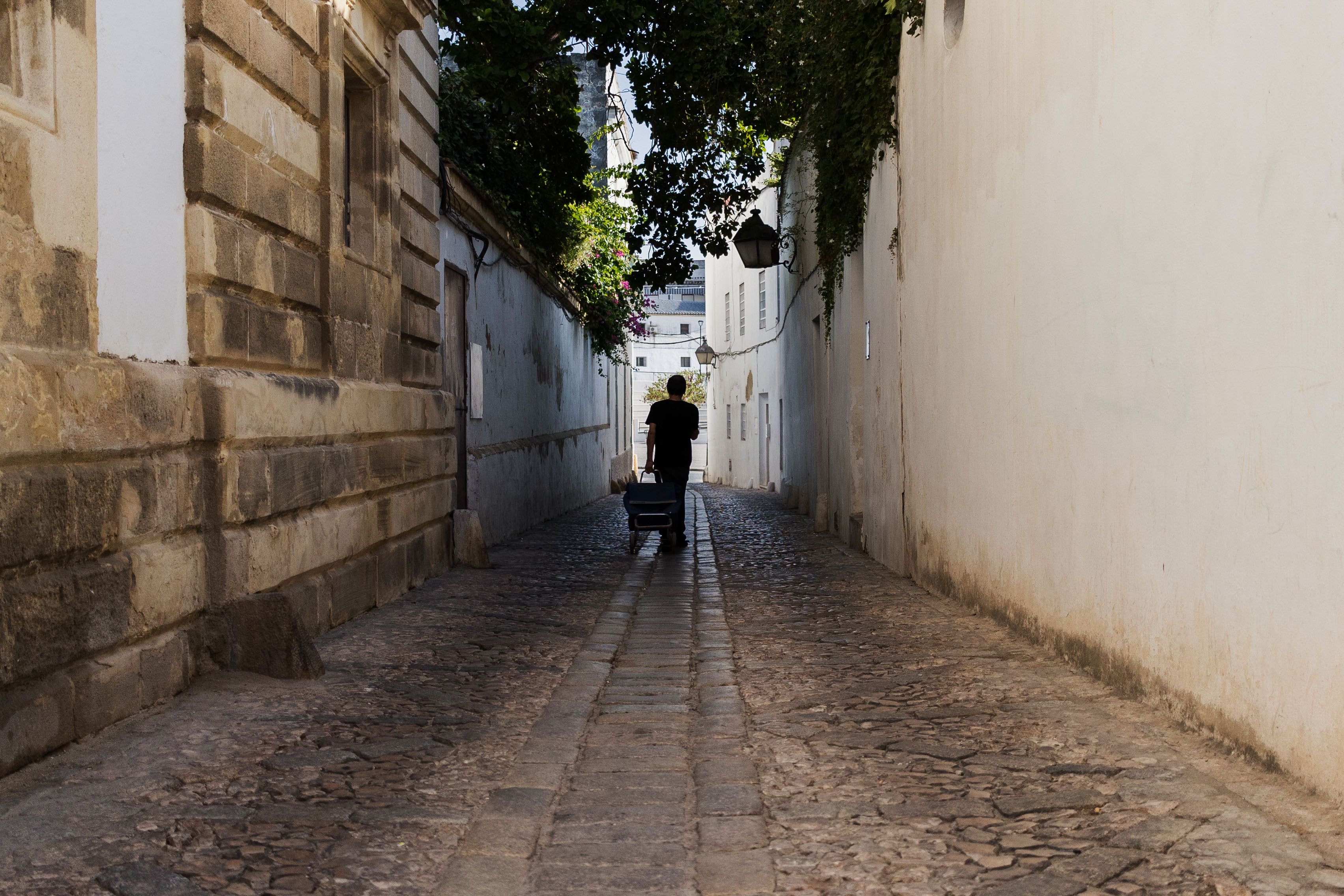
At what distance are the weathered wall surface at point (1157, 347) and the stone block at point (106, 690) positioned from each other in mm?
3693

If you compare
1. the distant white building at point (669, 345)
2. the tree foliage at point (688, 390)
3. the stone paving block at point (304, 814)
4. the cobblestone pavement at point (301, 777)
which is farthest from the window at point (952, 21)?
the distant white building at point (669, 345)

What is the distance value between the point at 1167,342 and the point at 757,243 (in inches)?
432

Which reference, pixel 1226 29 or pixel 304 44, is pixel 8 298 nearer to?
pixel 304 44

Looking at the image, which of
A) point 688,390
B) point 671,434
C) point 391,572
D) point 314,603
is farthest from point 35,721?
point 688,390

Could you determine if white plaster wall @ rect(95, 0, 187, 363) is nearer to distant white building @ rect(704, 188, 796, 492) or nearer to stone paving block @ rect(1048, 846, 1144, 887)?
stone paving block @ rect(1048, 846, 1144, 887)

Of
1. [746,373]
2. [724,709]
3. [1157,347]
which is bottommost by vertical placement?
[724,709]

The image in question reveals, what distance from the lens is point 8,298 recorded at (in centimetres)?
382

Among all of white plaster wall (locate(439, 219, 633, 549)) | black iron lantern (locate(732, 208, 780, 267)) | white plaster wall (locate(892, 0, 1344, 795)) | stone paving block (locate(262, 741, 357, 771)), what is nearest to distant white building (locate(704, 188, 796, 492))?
white plaster wall (locate(439, 219, 633, 549))

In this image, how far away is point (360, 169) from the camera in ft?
26.5

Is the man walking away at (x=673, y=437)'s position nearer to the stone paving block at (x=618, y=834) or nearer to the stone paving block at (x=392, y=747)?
the stone paving block at (x=392, y=747)

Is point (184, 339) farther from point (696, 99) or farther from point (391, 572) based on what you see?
point (696, 99)

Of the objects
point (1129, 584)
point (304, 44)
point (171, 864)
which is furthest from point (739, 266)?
point (171, 864)

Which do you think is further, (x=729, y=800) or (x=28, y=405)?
(x=28, y=405)

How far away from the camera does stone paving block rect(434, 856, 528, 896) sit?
295 centimetres
